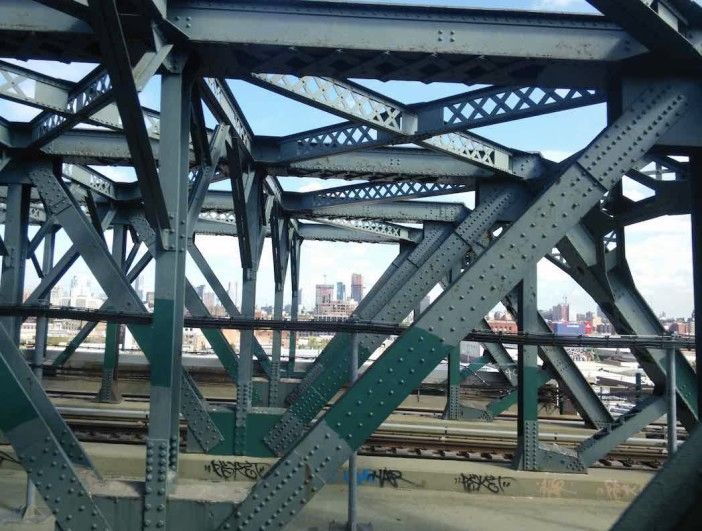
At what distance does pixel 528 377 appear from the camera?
9.82 metres

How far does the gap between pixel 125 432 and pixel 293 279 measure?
8.37 metres

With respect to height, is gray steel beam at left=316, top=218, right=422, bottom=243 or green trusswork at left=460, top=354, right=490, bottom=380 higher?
gray steel beam at left=316, top=218, right=422, bottom=243

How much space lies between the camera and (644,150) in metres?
4.61

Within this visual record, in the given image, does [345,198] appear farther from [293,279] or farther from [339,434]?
[339,434]

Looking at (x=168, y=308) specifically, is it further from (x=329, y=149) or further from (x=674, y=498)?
(x=329, y=149)

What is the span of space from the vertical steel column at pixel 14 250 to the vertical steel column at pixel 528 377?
8811mm

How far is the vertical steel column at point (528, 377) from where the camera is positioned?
9.52 metres

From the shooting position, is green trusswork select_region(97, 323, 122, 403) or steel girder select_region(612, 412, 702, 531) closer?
steel girder select_region(612, 412, 702, 531)

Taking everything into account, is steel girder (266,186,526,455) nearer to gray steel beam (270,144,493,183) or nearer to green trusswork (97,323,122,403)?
gray steel beam (270,144,493,183)

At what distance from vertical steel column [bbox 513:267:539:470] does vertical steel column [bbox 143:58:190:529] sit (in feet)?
21.0

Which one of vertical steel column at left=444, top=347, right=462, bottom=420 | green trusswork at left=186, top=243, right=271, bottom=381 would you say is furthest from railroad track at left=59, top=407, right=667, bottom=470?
green trusswork at left=186, top=243, right=271, bottom=381

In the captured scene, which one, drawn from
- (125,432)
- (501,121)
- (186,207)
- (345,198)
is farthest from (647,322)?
(125,432)

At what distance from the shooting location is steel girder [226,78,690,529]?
4344 mm

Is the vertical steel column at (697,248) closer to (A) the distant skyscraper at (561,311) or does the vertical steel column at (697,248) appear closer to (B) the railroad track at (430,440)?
(B) the railroad track at (430,440)
